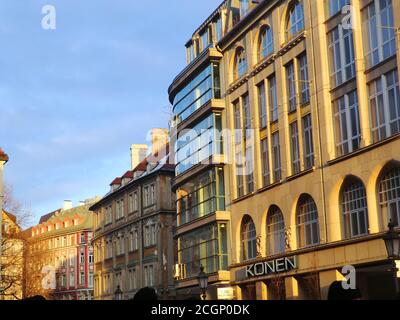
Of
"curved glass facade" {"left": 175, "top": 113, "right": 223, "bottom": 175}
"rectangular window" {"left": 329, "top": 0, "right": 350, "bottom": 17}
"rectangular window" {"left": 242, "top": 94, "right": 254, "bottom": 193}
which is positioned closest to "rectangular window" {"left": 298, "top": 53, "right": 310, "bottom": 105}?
"rectangular window" {"left": 329, "top": 0, "right": 350, "bottom": 17}

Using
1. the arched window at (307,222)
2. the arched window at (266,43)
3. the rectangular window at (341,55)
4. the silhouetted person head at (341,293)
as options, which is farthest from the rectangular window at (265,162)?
the silhouetted person head at (341,293)

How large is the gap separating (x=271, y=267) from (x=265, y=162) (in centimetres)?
592

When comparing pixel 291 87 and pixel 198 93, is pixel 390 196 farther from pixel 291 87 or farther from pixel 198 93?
pixel 198 93

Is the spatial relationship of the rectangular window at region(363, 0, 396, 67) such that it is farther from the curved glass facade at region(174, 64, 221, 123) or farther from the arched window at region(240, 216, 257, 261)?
the curved glass facade at region(174, 64, 221, 123)

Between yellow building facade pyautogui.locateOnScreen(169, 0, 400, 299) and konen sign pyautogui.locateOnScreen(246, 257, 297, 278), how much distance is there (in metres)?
0.07

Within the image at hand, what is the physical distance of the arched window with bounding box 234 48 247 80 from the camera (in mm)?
40750

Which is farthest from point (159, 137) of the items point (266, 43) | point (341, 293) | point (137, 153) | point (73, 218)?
point (341, 293)

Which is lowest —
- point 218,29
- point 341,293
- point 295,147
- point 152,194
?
point 341,293

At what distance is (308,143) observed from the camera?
32969mm
